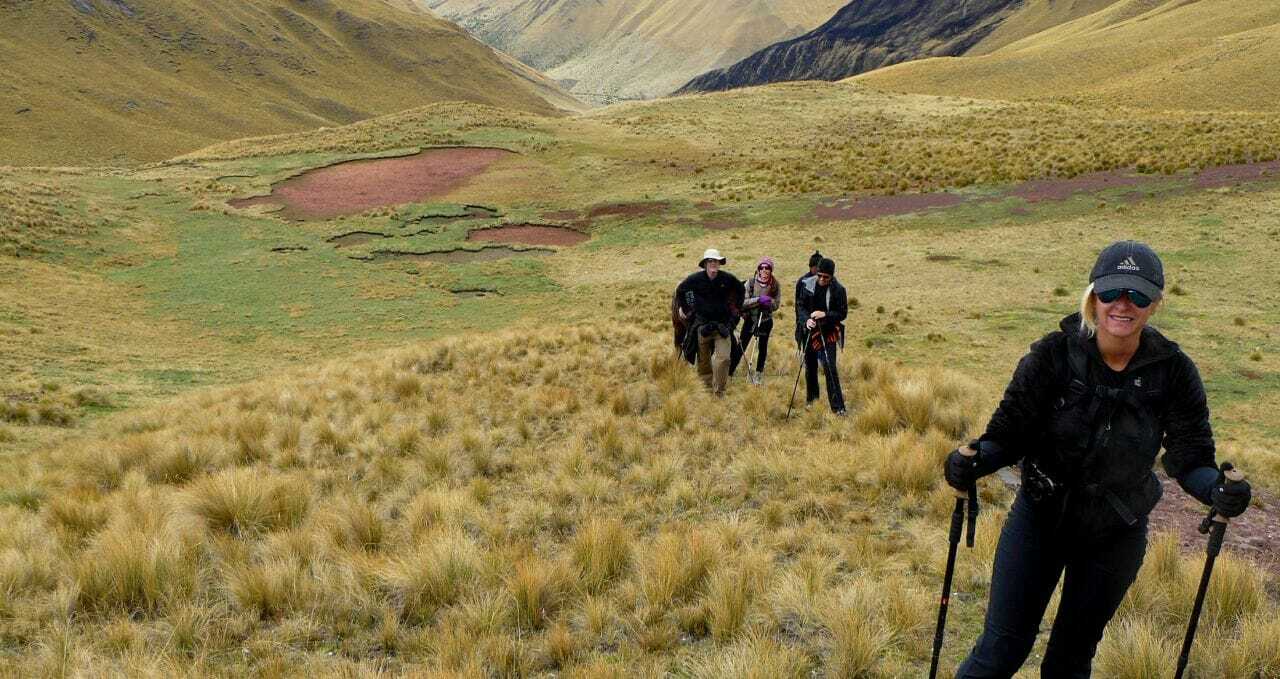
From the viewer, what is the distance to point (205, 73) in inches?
4454

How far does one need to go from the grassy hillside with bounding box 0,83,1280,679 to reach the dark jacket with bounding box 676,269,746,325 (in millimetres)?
1250

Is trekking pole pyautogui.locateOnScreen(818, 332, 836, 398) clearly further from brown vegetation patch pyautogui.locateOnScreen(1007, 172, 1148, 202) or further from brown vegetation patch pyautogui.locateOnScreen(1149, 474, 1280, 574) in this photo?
→ brown vegetation patch pyautogui.locateOnScreen(1007, 172, 1148, 202)

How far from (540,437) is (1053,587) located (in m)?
7.12

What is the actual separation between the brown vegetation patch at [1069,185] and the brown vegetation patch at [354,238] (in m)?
26.6

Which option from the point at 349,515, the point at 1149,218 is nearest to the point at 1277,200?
the point at 1149,218

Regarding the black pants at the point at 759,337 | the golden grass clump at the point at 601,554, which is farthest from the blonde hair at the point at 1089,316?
the black pants at the point at 759,337

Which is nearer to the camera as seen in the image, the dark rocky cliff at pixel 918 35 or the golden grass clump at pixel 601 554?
the golden grass clump at pixel 601 554

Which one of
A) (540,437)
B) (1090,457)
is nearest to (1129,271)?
(1090,457)

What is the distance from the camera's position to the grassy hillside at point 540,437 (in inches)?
175

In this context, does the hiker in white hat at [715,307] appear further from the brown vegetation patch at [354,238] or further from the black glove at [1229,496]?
the brown vegetation patch at [354,238]

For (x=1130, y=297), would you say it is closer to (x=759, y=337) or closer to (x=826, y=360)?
(x=826, y=360)

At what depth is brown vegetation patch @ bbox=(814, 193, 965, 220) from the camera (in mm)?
28594

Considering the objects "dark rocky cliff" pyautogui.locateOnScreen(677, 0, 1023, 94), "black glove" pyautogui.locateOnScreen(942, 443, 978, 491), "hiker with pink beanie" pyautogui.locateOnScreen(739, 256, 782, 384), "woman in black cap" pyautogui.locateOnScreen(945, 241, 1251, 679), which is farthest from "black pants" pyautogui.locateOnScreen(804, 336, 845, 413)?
"dark rocky cliff" pyautogui.locateOnScreen(677, 0, 1023, 94)

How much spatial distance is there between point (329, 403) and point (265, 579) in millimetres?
6547
